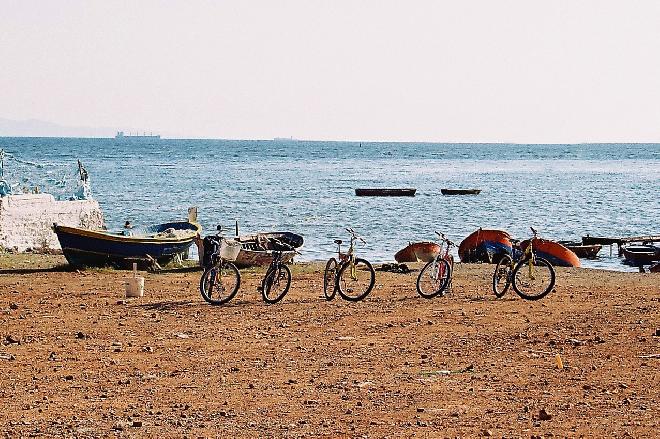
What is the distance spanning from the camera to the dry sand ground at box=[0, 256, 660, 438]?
9.35 m

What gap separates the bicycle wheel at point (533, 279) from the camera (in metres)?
18.3

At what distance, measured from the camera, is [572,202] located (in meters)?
73.9

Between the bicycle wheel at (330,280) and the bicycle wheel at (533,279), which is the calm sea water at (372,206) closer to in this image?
the bicycle wheel at (330,280)

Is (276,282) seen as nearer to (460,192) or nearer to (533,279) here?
(533,279)

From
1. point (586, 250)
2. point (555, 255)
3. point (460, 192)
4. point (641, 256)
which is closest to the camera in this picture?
point (555, 255)

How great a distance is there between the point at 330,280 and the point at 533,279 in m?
3.45

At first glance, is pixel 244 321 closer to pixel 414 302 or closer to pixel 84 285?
pixel 414 302

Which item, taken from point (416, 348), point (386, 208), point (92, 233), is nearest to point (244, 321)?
point (416, 348)

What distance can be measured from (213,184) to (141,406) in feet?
275

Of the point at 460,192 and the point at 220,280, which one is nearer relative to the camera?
the point at 220,280

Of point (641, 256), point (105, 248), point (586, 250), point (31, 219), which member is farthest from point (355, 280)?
point (586, 250)

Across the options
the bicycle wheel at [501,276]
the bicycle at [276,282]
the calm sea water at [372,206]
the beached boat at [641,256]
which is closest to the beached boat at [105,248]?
the bicycle at [276,282]

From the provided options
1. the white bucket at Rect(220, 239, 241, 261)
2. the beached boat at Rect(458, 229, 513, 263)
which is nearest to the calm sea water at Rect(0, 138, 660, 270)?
the beached boat at Rect(458, 229, 513, 263)

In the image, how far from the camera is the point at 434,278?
18.5 m
